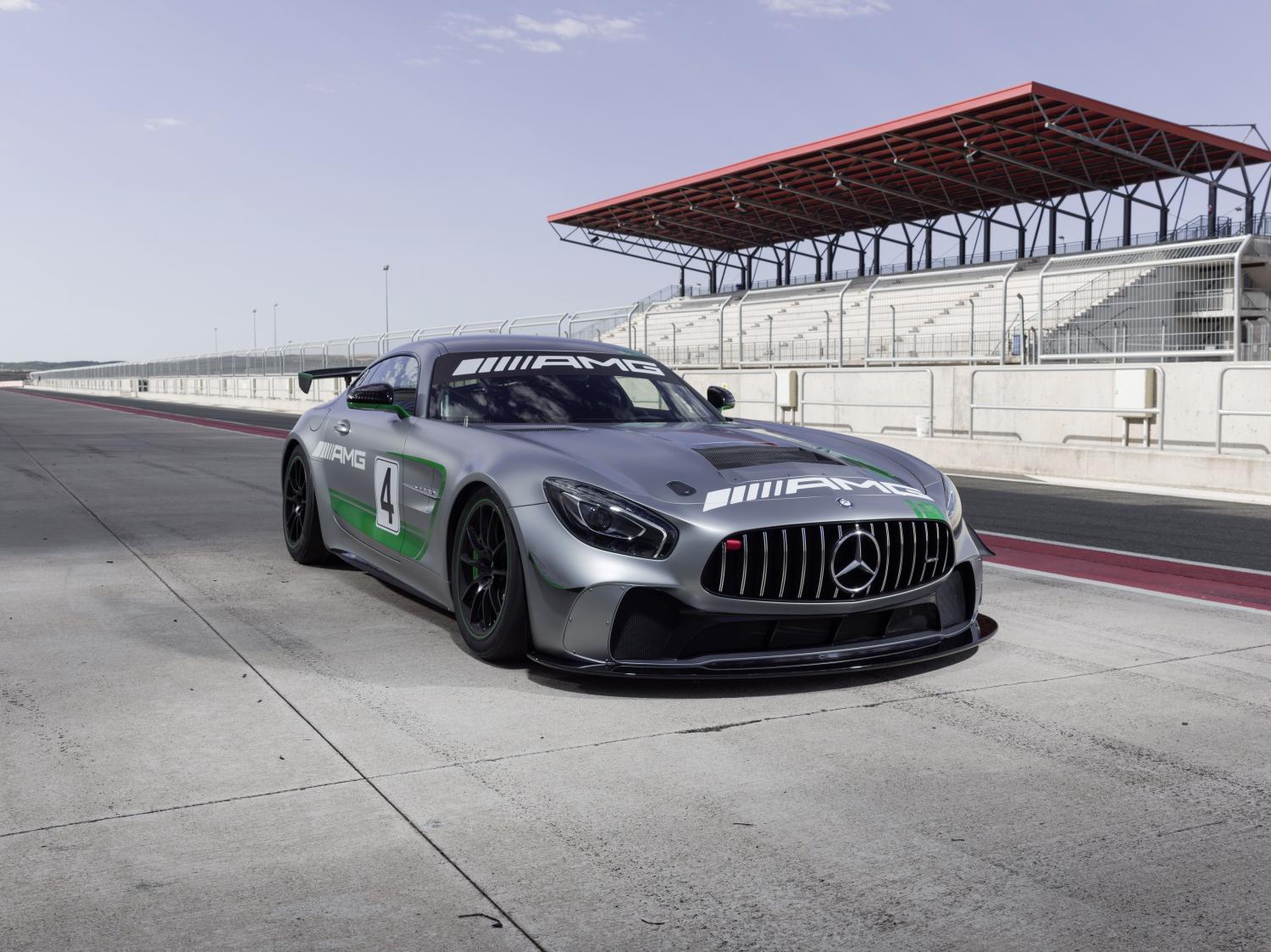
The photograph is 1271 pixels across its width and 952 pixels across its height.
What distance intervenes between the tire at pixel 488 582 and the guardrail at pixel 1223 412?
36.5 feet

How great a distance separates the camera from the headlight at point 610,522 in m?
4.25

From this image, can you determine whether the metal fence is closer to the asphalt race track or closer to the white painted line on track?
the white painted line on track

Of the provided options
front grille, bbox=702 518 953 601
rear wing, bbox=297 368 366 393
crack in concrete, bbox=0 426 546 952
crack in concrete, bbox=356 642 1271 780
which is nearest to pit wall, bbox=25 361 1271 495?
crack in concrete, bbox=356 642 1271 780

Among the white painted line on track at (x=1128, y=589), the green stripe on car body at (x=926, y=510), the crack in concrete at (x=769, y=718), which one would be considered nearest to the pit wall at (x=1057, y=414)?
the white painted line on track at (x=1128, y=589)

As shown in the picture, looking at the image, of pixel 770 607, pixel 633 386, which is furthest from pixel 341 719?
pixel 633 386

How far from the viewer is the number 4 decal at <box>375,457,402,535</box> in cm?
568

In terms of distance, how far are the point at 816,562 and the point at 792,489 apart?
33 centimetres

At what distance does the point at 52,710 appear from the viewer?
4.19m

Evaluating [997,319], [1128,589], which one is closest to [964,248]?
[997,319]

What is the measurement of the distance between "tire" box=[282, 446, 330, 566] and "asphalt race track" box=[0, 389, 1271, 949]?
101 centimetres

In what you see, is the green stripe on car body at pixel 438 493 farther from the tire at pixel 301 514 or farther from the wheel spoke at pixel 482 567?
the tire at pixel 301 514

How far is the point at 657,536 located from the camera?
13.9 ft

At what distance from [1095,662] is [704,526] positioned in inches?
75.6

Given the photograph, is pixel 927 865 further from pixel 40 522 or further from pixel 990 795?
pixel 40 522
